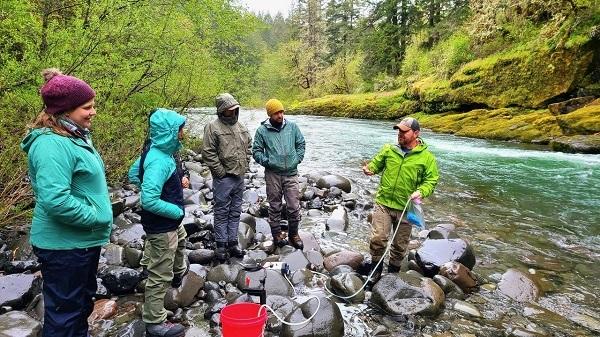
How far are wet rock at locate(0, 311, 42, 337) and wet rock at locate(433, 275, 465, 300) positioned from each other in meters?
4.56

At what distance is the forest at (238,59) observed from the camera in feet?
20.2

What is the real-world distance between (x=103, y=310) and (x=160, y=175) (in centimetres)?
177

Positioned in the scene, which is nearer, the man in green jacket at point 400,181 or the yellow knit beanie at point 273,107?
the man in green jacket at point 400,181

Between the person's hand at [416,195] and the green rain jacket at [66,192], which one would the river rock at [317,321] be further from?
the green rain jacket at [66,192]

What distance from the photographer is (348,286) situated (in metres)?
5.41

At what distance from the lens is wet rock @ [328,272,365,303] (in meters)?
5.35

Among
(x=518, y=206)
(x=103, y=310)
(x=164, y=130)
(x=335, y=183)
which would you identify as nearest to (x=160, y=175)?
(x=164, y=130)

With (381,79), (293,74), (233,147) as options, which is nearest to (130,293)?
(233,147)

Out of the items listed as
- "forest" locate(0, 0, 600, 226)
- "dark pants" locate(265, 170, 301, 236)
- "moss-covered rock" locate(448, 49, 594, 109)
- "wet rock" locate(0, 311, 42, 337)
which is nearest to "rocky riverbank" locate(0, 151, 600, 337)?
"wet rock" locate(0, 311, 42, 337)

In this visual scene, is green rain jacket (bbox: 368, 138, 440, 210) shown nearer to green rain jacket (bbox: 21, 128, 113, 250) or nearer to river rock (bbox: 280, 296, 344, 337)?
river rock (bbox: 280, 296, 344, 337)

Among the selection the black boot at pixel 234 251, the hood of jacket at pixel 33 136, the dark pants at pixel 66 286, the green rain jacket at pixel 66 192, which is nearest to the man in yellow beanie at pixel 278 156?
the black boot at pixel 234 251

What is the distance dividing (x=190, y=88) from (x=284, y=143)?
6.30 m

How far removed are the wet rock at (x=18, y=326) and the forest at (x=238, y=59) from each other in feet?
6.94

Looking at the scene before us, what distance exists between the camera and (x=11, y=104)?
5.95 meters
